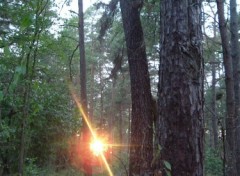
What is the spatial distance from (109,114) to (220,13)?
3330cm

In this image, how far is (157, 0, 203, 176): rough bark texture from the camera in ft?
6.41

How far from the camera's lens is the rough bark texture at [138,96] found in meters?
5.86

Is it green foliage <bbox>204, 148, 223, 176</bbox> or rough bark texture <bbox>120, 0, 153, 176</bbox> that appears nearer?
rough bark texture <bbox>120, 0, 153, 176</bbox>

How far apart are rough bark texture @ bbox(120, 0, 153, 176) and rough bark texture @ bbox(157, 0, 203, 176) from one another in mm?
3689

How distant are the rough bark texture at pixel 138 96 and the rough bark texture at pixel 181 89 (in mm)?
3689

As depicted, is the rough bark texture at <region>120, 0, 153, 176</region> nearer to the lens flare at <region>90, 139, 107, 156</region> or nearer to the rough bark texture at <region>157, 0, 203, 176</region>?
the lens flare at <region>90, 139, 107, 156</region>

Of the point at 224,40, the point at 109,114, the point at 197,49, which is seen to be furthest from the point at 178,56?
the point at 109,114

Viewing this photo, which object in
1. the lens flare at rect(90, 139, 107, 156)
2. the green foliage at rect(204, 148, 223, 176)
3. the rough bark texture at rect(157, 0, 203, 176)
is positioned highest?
the rough bark texture at rect(157, 0, 203, 176)

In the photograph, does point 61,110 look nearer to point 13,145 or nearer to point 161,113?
point 13,145

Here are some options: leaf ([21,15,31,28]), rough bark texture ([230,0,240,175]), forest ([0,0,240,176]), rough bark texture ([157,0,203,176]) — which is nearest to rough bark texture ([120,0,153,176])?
forest ([0,0,240,176])

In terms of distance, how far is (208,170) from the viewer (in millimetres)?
14172

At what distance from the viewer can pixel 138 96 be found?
244 inches

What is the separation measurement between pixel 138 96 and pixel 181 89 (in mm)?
4187

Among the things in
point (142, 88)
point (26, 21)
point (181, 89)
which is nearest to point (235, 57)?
point (142, 88)
